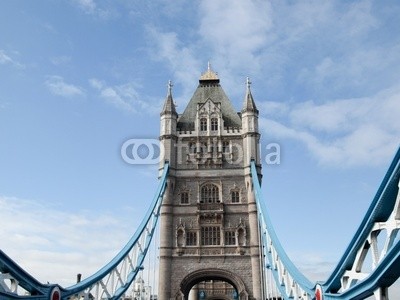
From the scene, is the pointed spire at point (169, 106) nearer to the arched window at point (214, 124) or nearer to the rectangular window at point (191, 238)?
the arched window at point (214, 124)

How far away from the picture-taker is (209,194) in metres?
37.2

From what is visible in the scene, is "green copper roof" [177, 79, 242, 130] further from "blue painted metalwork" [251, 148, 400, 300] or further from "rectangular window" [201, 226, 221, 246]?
"blue painted metalwork" [251, 148, 400, 300]

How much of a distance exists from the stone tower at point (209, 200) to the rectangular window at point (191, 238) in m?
0.07

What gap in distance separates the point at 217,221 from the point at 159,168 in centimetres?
620

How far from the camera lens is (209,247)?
35469 mm

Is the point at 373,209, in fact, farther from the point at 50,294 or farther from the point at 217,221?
the point at 217,221

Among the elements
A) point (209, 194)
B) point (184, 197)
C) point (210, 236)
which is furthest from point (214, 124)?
point (210, 236)

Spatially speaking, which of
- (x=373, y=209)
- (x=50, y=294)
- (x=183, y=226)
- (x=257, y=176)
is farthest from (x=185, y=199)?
(x=373, y=209)

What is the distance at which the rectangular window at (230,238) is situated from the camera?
117ft

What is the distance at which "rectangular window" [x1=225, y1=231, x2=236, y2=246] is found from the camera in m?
35.6

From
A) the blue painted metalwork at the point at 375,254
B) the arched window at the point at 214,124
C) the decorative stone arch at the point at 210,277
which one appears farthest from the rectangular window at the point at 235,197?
the blue painted metalwork at the point at 375,254

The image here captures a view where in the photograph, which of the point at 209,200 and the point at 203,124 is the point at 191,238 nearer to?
the point at 209,200

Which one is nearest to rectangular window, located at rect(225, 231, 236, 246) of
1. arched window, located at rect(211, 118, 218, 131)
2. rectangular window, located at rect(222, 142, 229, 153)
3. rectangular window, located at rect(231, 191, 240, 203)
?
rectangular window, located at rect(231, 191, 240, 203)

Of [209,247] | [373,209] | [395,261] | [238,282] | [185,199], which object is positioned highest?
[185,199]
